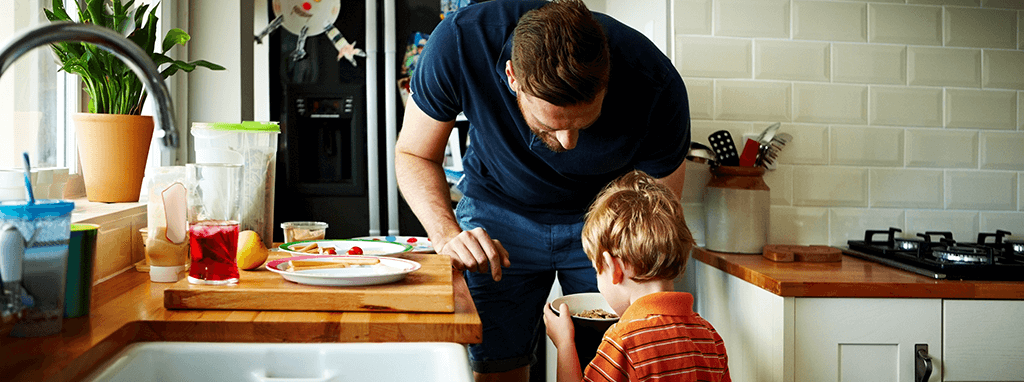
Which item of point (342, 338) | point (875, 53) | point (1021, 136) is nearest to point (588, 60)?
point (342, 338)

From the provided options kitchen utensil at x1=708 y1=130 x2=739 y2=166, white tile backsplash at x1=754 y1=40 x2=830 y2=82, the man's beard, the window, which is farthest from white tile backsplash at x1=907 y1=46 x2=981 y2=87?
the window

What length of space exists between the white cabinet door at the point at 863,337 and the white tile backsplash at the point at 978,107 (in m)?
0.82

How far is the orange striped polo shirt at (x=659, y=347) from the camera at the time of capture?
1118 mm

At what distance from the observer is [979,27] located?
2068mm

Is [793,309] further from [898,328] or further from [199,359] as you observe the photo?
[199,359]

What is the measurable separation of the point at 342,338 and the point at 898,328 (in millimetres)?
1238

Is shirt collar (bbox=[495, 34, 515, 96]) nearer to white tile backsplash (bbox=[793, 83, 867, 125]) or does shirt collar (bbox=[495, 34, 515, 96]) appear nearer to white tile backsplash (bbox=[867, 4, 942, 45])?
white tile backsplash (bbox=[793, 83, 867, 125])

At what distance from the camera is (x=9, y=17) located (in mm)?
1271

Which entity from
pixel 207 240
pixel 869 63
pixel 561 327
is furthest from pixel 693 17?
pixel 207 240

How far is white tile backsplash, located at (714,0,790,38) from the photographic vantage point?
1997 millimetres

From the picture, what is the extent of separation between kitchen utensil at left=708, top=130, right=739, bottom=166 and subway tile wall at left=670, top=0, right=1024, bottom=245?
6 cm

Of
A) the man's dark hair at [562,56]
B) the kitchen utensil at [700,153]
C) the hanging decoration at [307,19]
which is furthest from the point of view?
the hanging decoration at [307,19]

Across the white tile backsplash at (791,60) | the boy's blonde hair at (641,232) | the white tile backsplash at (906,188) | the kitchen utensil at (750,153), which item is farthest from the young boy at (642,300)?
the white tile backsplash at (906,188)

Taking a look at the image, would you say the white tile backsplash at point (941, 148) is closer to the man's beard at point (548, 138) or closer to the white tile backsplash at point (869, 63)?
the white tile backsplash at point (869, 63)
